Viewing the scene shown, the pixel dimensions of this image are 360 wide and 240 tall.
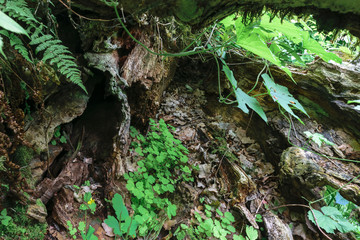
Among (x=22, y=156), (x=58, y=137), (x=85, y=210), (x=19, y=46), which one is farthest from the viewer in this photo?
(x=58, y=137)

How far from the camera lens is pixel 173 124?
11.1 ft

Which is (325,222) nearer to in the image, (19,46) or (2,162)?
(2,162)

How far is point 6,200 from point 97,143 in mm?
940

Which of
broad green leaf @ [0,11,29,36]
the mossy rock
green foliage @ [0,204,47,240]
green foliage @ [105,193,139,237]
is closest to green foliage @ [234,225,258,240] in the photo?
green foliage @ [105,193,139,237]

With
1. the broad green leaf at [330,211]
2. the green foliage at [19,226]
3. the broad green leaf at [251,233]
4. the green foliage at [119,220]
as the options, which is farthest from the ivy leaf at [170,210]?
the broad green leaf at [330,211]

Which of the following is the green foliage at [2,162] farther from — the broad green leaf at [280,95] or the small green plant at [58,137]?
the broad green leaf at [280,95]

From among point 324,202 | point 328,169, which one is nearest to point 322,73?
point 328,169

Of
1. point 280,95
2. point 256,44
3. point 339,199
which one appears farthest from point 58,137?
point 339,199

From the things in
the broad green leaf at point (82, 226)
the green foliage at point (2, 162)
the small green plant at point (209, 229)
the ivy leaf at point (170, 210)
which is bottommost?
the small green plant at point (209, 229)

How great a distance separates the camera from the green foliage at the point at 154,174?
6.78 feet

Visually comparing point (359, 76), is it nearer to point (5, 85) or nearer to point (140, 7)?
point (140, 7)

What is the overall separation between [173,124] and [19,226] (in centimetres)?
230

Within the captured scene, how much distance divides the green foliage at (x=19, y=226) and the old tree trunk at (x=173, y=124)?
50 mm

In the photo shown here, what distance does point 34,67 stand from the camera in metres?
1.50
